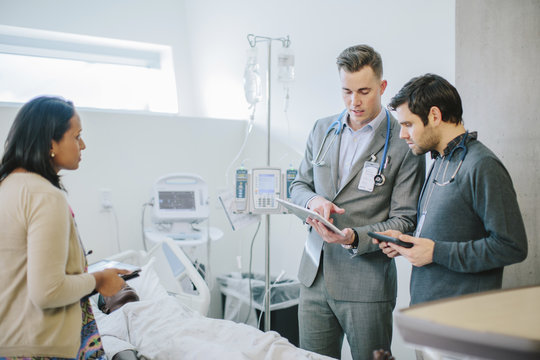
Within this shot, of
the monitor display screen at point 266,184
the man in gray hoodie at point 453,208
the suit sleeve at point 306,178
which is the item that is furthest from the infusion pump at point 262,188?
the man in gray hoodie at point 453,208

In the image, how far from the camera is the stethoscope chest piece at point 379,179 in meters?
1.55

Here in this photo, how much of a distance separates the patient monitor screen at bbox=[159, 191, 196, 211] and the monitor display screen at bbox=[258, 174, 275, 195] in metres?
0.91

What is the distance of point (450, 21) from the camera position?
1817mm

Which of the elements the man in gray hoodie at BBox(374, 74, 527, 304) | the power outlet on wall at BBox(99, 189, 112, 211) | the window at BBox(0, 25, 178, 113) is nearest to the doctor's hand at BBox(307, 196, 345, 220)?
the man in gray hoodie at BBox(374, 74, 527, 304)

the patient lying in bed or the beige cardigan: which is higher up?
the beige cardigan

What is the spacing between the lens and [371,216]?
1.59m

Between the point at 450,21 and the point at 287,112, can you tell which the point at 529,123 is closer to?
the point at 450,21

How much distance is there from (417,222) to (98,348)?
112 cm

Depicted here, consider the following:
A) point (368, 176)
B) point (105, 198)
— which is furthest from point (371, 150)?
point (105, 198)

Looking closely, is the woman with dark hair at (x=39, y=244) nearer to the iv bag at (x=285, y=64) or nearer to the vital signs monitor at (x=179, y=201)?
the iv bag at (x=285, y=64)

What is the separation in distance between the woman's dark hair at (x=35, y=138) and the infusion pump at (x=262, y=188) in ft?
4.03

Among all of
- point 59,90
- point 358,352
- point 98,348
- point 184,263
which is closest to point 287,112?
point 184,263

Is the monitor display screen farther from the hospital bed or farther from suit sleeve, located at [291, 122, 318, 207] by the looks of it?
the hospital bed

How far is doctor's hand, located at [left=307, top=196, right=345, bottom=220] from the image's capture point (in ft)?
5.00
